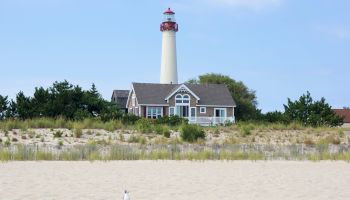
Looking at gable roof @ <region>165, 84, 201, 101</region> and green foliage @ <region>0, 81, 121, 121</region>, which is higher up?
gable roof @ <region>165, 84, 201, 101</region>

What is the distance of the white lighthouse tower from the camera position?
61750 millimetres

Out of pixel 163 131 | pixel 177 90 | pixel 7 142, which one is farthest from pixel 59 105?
pixel 177 90

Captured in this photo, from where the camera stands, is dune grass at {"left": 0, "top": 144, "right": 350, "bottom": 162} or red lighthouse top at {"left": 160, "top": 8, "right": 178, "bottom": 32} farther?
red lighthouse top at {"left": 160, "top": 8, "right": 178, "bottom": 32}

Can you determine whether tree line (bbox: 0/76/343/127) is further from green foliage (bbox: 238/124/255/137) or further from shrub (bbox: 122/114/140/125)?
green foliage (bbox: 238/124/255/137)

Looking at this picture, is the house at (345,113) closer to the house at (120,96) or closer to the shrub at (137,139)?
the house at (120,96)


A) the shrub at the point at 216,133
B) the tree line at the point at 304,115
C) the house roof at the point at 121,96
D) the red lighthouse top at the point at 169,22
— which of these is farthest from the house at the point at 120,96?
the shrub at the point at 216,133

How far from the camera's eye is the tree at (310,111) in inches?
1810

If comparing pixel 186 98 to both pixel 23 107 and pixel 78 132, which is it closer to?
pixel 23 107

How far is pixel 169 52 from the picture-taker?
6169cm
